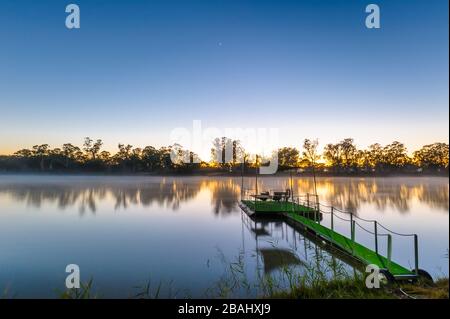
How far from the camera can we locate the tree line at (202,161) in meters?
82.0

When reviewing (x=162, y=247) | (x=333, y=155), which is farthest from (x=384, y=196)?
(x=333, y=155)

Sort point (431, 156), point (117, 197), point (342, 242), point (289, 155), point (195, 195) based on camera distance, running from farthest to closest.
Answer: point (431, 156) → point (289, 155) → point (195, 195) → point (117, 197) → point (342, 242)

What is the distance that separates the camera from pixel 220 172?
3487 inches

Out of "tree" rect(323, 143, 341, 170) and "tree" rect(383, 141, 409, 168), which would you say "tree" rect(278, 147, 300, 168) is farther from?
"tree" rect(383, 141, 409, 168)

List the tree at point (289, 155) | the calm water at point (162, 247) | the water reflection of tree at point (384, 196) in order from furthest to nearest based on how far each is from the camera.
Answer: the tree at point (289, 155) → the water reflection of tree at point (384, 196) → the calm water at point (162, 247)

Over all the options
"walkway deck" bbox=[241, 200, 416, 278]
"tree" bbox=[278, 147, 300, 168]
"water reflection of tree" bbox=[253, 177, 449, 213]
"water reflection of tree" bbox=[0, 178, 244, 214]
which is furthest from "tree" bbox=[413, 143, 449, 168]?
"walkway deck" bbox=[241, 200, 416, 278]

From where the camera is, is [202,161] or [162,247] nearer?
[162,247]

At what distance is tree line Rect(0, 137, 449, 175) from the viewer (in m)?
82.0

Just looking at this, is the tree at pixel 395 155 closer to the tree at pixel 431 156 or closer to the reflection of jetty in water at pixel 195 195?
the tree at pixel 431 156

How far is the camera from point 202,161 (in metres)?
86.1

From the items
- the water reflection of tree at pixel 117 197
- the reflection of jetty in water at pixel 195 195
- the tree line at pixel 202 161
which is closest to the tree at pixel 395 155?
the tree line at pixel 202 161

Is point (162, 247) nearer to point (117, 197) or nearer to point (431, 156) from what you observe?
point (117, 197)

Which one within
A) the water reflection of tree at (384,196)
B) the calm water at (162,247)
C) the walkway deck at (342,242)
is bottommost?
the water reflection of tree at (384,196)
